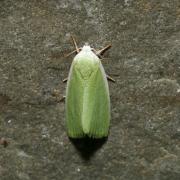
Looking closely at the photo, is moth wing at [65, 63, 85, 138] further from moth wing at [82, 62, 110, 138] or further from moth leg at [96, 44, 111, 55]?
moth leg at [96, 44, 111, 55]

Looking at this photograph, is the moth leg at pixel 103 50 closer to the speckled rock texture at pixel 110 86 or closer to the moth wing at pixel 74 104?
the speckled rock texture at pixel 110 86

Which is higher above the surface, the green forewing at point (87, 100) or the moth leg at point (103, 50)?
the moth leg at point (103, 50)

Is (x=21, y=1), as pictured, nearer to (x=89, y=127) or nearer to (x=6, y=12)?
(x=6, y=12)

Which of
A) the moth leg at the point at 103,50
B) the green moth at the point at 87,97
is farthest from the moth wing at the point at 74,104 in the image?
the moth leg at the point at 103,50

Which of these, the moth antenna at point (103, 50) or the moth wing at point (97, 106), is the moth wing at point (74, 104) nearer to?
the moth wing at point (97, 106)

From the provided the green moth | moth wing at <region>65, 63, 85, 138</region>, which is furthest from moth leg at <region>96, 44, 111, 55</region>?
moth wing at <region>65, 63, 85, 138</region>

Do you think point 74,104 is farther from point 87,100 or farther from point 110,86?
point 110,86

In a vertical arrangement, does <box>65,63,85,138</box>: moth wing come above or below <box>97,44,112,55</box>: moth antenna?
below
